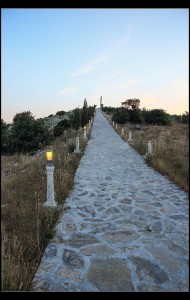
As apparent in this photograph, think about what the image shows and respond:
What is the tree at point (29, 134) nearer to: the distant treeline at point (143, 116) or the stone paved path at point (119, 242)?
the distant treeline at point (143, 116)

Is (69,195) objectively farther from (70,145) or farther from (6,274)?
(70,145)

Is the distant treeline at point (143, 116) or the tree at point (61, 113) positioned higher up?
the tree at point (61, 113)

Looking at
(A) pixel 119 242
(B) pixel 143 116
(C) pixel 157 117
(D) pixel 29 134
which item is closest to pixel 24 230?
(A) pixel 119 242

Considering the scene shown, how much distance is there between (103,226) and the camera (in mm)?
5195

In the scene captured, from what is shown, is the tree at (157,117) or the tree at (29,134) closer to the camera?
the tree at (29,134)

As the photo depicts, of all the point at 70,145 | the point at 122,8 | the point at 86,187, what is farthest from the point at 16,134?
the point at 122,8

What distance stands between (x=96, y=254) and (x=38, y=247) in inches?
34.4

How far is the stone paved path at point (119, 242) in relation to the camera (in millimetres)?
3424

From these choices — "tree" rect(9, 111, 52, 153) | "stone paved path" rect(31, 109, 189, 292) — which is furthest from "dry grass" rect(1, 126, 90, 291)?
"tree" rect(9, 111, 52, 153)

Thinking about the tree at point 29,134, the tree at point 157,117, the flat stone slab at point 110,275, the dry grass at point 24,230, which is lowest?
the flat stone slab at point 110,275

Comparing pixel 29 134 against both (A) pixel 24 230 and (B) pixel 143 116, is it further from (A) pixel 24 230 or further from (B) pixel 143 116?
(A) pixel 24 230

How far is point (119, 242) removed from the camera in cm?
452

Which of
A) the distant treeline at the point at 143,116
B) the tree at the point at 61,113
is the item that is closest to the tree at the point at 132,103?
the distant treeline at the point at 143,116

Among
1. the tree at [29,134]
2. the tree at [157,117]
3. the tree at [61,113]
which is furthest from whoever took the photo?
the tree at [61,113]
